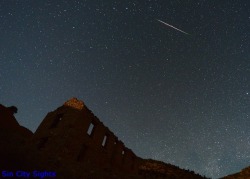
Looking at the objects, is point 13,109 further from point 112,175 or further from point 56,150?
point 112,175

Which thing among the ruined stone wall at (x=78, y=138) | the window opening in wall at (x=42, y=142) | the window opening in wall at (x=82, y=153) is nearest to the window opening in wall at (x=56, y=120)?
the ruined stone wall at (x=78, y=138)

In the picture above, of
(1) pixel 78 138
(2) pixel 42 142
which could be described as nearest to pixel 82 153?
(1) pixel 78 138

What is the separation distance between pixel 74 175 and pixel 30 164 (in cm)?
212

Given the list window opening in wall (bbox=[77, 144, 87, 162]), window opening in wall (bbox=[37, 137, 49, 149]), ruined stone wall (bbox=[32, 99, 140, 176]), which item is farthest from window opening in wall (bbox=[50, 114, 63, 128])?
window opening in wall (bbox=[77, 144, 87, 162])

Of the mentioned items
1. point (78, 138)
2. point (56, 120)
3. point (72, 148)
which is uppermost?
point (56, 120)

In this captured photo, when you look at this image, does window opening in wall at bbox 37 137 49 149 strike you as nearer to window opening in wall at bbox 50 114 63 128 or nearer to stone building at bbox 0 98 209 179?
stone building at bbox 0 98 209 179

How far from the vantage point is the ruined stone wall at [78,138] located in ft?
61.0

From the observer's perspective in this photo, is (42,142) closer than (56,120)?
Yes

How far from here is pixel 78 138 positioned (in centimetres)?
1955

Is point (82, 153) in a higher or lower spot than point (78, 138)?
lower

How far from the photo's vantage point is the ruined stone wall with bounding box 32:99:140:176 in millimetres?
18594

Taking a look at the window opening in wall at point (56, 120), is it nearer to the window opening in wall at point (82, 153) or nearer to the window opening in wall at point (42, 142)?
the window opening in wall at point (42, 142)

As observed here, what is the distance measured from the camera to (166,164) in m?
20.0

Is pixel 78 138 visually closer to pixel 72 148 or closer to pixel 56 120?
pixel 72 148
